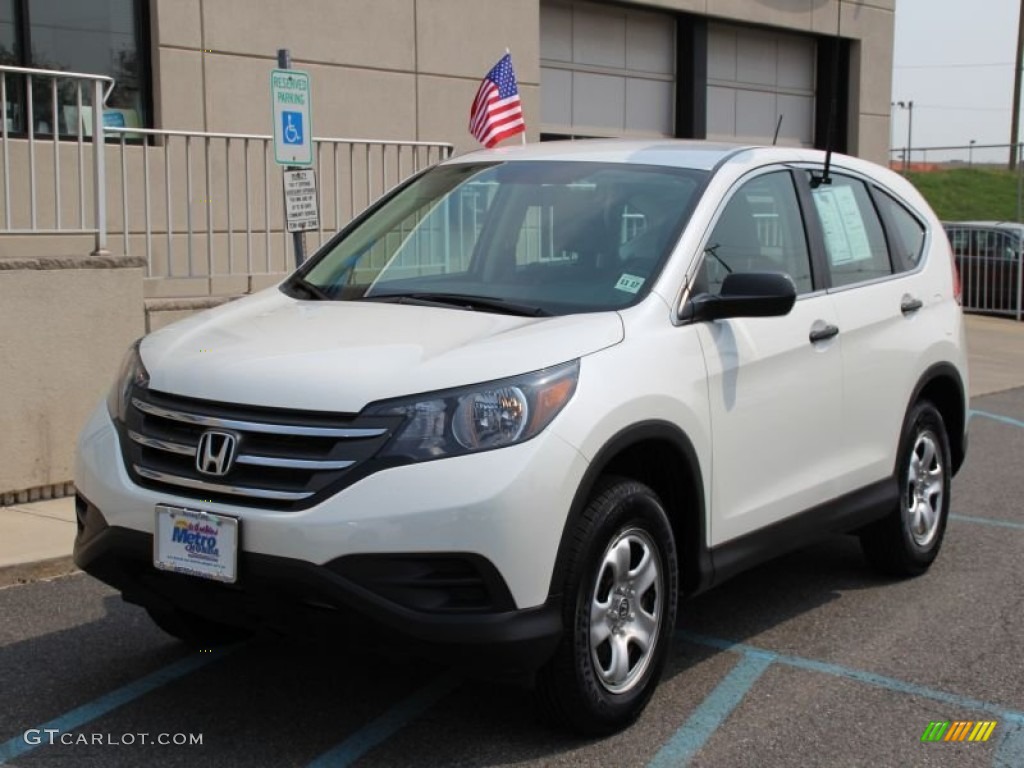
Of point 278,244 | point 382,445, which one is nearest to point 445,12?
point 278,244

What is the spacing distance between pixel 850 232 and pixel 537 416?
8.01 ft

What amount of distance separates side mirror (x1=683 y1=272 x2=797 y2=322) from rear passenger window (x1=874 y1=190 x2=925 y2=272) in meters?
1.63

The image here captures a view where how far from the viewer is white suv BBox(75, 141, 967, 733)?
360cm

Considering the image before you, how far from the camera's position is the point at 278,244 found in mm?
11500

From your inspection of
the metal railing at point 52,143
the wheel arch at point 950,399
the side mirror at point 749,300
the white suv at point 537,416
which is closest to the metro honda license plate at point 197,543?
the white suv at point 537,416

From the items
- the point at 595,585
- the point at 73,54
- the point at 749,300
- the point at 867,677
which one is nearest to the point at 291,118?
the point at 73,54

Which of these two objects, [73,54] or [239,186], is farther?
[239,186]

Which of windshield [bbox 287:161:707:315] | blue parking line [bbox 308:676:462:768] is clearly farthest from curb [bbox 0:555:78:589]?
blue parking line [bbox 308:676:462:768]

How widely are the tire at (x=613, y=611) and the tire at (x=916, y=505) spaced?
6.09 ft

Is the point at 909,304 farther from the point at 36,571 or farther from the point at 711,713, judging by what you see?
the point at 36,571

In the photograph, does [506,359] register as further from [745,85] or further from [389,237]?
[745,85]

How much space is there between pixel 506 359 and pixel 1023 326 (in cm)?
1691

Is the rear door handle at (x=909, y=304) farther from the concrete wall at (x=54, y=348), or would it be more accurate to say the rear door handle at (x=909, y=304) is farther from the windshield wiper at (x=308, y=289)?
the concrete wall at (x=54, y=348)

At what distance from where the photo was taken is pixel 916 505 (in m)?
5.97
